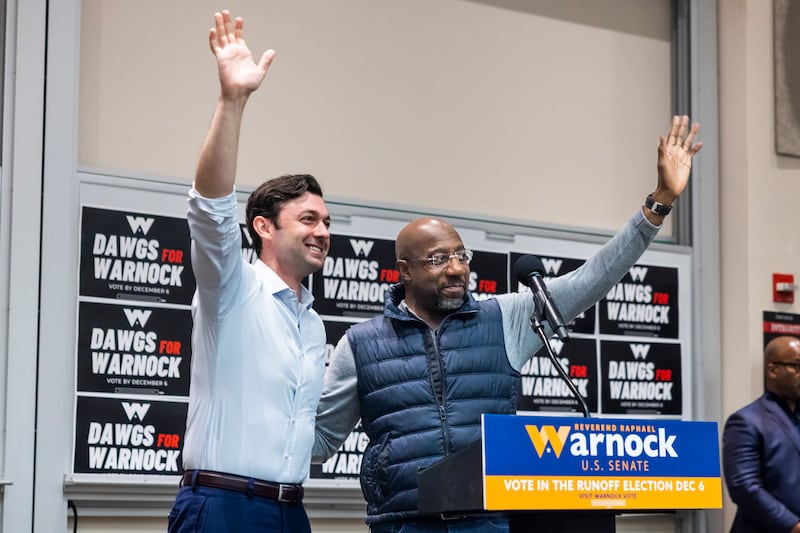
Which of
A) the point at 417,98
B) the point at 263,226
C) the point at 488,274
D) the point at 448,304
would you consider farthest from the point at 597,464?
the point at 417,98

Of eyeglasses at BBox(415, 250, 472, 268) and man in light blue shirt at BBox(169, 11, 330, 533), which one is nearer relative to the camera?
man in light blue shirt at BBox(169, 11, 330, 533)

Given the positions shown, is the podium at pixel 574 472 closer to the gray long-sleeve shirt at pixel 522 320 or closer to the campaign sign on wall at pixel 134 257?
the gray long-sleeve shirt at pixel 522 320

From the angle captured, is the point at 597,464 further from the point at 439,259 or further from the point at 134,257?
the point at 134,257

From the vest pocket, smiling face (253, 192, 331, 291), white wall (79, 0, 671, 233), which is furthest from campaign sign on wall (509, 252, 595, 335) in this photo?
smiling face (253, 192, 331, 291)

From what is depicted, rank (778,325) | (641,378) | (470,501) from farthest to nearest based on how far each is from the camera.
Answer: (778,325)
(641,378)
(470,501)

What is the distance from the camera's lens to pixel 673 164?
3105 millimetres

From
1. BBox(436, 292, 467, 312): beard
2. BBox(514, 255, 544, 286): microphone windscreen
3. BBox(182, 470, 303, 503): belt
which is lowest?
BBox(182, 470, 303, 503): belt

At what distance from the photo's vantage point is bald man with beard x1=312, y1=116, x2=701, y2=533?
304 cm

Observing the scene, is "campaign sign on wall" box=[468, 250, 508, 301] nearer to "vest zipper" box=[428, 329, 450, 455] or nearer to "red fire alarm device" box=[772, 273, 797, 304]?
"red fire alarm device" box=[772, 273, 797, 304]

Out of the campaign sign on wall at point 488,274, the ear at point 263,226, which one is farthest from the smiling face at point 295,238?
the campaign sign on wall at point 488,274

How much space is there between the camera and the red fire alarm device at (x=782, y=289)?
6227mm

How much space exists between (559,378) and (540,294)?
299 cm

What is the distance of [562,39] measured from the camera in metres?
6.15

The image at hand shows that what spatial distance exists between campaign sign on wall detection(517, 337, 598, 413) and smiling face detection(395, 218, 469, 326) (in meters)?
2.46
